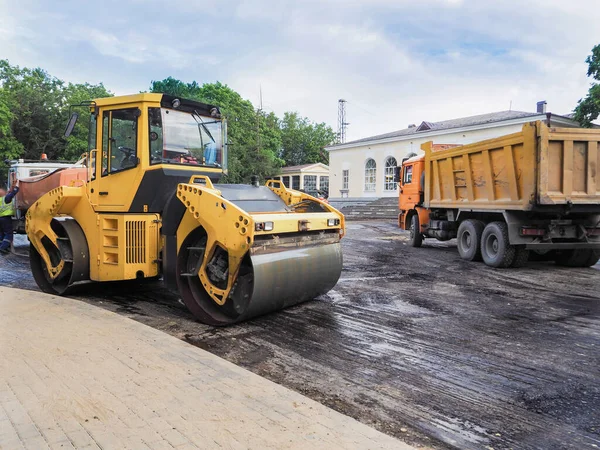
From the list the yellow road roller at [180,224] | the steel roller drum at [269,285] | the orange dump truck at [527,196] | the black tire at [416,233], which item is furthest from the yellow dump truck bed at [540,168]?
the steel roller drum at [269,285]

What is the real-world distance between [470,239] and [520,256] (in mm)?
1409

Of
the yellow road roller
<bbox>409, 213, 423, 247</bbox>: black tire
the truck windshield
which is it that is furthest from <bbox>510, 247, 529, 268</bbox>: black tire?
the truck windshield

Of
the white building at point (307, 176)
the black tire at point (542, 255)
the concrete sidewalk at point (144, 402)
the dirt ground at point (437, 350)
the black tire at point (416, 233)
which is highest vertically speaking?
the white building at point (307, 176)

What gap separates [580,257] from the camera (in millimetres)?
10539

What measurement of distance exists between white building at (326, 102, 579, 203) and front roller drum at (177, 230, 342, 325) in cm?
2307

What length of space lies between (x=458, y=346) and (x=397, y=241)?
451 inches

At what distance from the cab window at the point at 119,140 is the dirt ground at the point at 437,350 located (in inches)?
76.0

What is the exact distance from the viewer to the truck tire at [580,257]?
10.4 meters

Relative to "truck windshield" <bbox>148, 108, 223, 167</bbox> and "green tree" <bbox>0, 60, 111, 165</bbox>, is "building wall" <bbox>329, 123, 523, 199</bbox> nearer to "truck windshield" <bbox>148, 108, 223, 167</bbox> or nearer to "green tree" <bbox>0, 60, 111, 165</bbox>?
"green tree" <bbox>0, 60, 111, 165</bbox>

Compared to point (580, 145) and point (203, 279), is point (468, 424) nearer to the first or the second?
point (203, 279)

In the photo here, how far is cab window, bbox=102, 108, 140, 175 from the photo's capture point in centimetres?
662

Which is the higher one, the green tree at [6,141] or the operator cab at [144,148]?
the green tree at [6,141]

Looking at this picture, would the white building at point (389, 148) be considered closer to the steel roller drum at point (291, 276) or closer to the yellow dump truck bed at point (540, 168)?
the yellow dump truck bed at point (540, 168)

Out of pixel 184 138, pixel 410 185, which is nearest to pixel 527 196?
pixel 410 185
